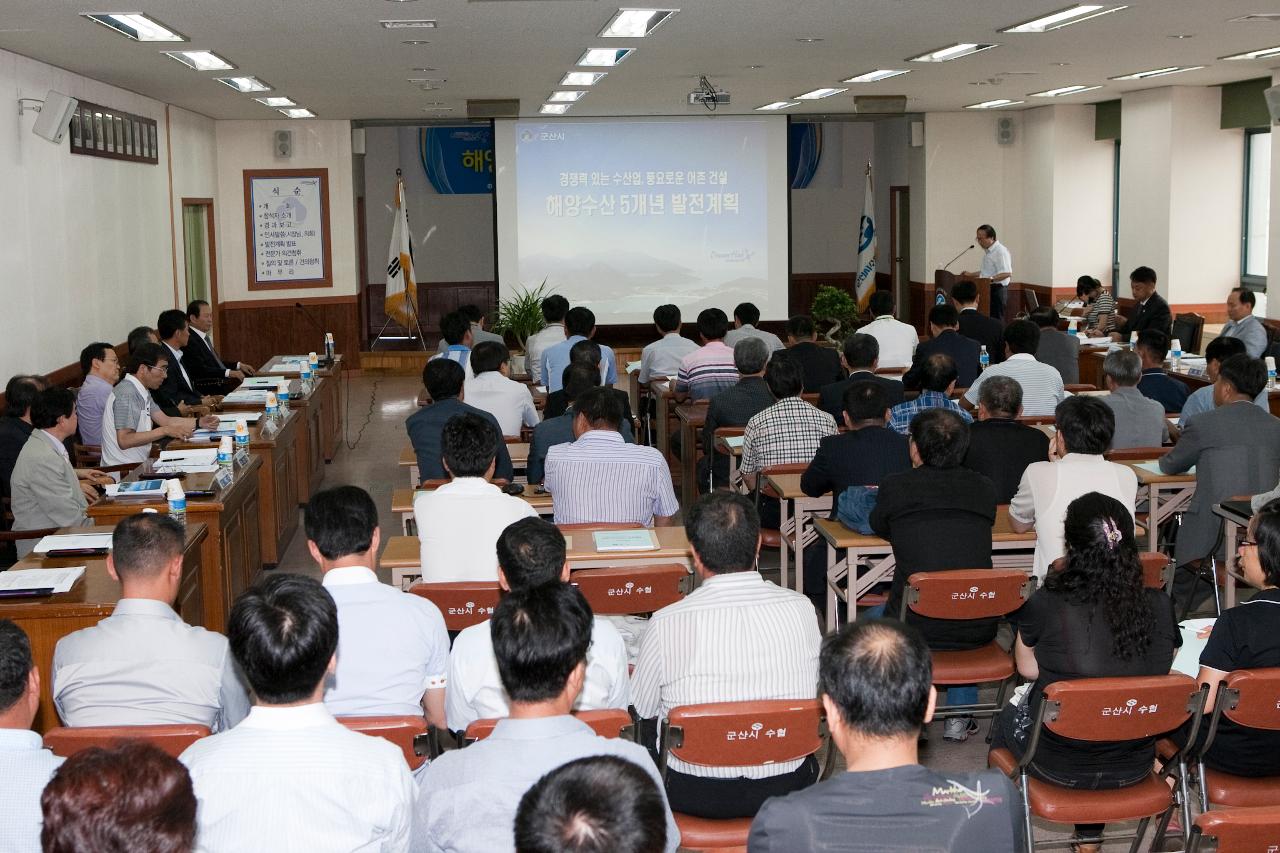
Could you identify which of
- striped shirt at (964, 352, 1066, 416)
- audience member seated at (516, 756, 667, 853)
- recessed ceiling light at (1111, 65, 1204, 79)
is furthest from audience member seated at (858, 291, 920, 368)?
audience member seated at (516, 756, 667, 853)

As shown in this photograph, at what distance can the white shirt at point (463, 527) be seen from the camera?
446 cm

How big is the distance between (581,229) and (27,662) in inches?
512

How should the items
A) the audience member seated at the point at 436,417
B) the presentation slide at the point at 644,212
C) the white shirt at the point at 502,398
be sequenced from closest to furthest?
1. the audience member seated at the point at 436,417
2. the white shirt at the point at 502,398
3. the presentation slide at the point at 644,212

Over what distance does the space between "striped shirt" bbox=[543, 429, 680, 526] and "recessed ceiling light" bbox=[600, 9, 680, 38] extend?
9.47 ft

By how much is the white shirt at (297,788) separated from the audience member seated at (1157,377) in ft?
20.9

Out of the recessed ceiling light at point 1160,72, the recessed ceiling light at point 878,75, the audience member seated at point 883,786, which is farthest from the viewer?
the recessed ceiling light at point 1160,72

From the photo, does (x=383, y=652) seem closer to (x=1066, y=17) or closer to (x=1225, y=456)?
(x=1225, y=456)

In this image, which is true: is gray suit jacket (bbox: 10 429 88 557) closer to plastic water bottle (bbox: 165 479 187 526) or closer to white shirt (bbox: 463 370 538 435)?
plastic water bottle (bbox: 165 479 187 526)

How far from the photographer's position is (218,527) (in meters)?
5.67

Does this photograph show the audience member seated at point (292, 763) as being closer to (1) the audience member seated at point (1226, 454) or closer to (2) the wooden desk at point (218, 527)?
(2) the wooden desk at point (218, 527)

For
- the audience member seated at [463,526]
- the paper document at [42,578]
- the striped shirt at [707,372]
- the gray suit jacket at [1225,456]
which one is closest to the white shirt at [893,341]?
the striped shirt at [707,372]

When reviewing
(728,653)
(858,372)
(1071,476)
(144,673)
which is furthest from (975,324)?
(144,673)

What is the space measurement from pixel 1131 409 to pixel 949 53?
382cm

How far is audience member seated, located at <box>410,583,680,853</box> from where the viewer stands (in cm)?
Answer: 227
